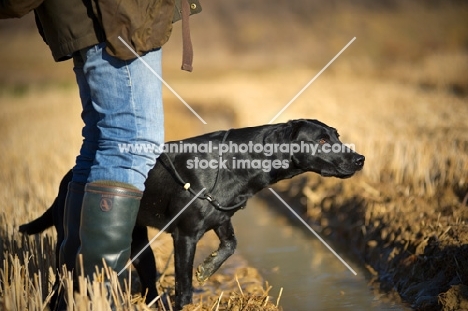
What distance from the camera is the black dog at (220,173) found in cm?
441

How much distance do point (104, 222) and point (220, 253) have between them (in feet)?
4.73

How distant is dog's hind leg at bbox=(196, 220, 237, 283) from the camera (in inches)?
184

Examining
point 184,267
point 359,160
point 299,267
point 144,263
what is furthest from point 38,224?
point 299,267

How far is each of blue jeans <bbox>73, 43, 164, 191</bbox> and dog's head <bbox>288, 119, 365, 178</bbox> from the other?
146 cm

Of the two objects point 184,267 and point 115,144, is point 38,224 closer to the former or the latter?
point 184,267

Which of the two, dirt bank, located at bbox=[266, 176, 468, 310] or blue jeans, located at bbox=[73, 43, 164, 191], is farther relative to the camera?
dirt bank, located at bbox=[266, 176, 468, 310]

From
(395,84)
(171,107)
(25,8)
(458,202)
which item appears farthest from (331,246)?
(171,107)

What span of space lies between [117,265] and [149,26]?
1.17 meters

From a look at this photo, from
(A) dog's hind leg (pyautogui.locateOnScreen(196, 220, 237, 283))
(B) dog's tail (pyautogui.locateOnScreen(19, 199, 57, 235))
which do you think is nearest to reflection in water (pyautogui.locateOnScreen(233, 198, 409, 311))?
(A) dog's hind leg (pyautogui.locateOnScreen(196, 220, 237, 283))

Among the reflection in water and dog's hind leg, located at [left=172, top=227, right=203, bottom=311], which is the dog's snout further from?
dog's hind leg, located at [left=172, top=227, right=203, bottom=311]

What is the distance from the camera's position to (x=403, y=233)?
5.84 m

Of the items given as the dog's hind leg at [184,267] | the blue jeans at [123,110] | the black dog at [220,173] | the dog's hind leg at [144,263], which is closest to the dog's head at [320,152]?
the black dog at [220,173]

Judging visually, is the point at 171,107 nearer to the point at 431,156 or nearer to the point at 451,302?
the point at 431,156

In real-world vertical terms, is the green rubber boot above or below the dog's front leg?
above
